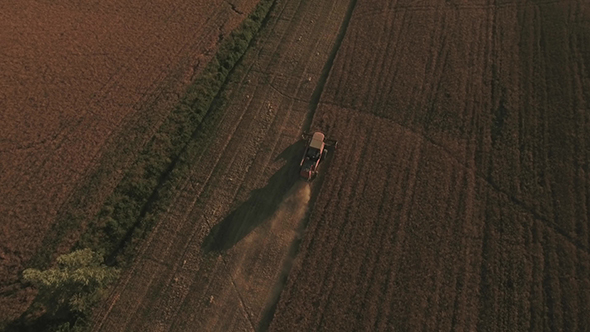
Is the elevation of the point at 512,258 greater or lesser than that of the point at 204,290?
greater

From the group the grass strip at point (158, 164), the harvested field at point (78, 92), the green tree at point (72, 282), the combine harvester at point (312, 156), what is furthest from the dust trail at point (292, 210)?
the harvested field at point (78, 92)

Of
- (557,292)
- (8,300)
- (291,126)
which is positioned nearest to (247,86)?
(291,126)

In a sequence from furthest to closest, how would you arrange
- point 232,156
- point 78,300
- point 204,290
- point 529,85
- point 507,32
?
point 507,32
point 529,85
point 232,156
point 204,290
point 78,300

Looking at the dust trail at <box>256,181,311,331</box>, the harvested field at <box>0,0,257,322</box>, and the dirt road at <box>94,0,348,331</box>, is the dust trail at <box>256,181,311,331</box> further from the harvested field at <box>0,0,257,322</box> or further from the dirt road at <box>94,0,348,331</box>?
the harvested field at <box>0,0,257,322</box>

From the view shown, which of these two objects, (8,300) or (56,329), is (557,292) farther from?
(8,300)

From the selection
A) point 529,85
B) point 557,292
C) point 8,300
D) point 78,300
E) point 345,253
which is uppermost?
point 529,85

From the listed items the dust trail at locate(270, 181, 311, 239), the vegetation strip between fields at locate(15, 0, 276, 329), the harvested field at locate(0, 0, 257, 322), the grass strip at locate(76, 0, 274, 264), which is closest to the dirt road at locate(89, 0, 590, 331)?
the dust trail at locate(270, 181, 311, 239)
